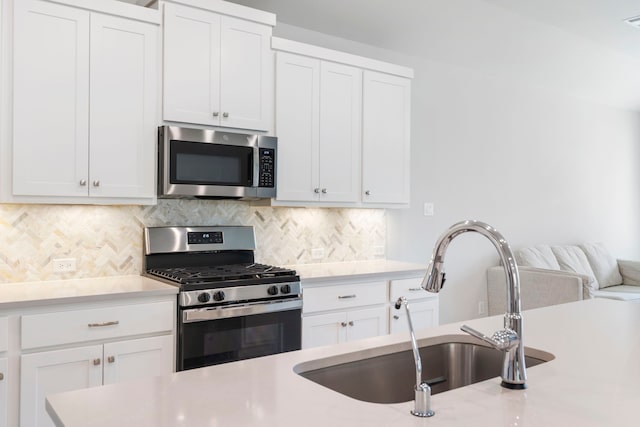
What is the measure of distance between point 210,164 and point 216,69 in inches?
21.9

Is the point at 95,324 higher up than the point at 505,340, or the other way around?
the point at 505,340

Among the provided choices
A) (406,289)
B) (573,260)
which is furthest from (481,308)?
(406,289)

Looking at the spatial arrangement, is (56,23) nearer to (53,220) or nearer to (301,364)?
(53,220)

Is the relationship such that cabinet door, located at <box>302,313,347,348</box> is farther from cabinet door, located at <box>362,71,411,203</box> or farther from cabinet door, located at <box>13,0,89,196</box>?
cabinet door, located at <box>13,0,89,196</box>

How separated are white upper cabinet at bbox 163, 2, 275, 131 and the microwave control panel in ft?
0.51

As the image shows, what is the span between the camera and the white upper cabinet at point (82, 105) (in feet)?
8.56

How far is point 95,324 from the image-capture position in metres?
2.50

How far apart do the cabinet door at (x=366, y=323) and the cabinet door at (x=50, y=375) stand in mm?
1520

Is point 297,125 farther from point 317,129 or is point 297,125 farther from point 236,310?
point 236,310

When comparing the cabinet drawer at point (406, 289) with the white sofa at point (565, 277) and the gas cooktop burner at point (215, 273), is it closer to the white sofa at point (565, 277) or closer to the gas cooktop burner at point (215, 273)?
the white sofa at point (565, 277)

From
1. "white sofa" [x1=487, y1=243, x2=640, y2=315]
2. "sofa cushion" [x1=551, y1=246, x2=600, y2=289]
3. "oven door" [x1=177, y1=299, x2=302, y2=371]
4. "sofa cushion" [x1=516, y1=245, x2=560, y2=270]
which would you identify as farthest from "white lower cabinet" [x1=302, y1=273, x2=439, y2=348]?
"sofa cushion" [x1=551, y1=246, x2=600, y2=289]

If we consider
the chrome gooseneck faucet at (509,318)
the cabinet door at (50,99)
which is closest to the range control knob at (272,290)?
the cabinet door at (50,99)

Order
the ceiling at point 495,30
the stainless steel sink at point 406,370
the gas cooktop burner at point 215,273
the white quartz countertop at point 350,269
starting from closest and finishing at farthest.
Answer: the stainless steel sink at point 406,370 < the gas cooktop burner at point 215,273 < the white quartz countertop at point 350,269 < the ceiling at point 495,30

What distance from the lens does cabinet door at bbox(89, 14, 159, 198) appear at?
2.80 metres
